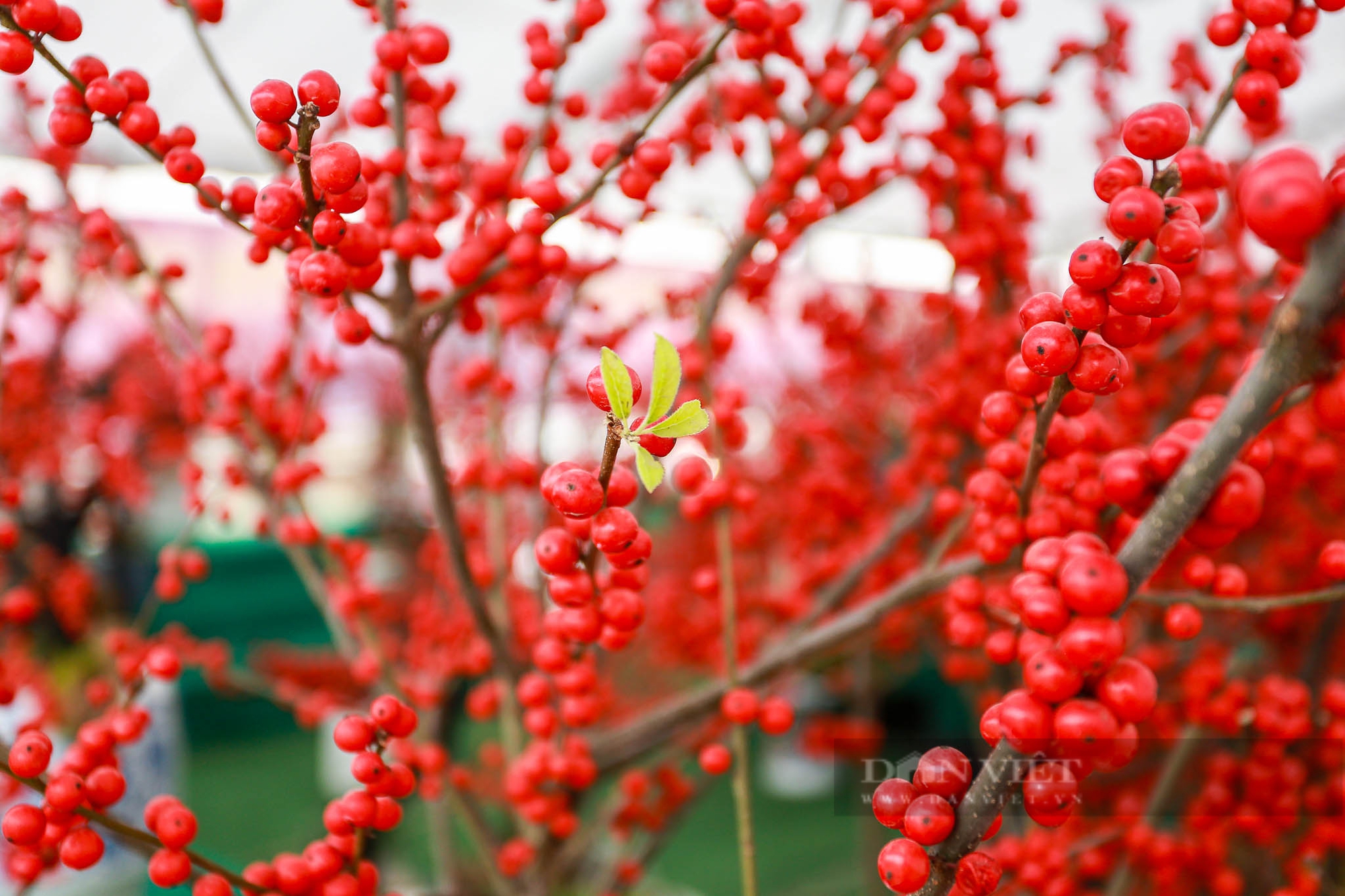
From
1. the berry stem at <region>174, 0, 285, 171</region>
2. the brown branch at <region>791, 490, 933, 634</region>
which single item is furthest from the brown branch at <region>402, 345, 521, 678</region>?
the brown branch at <region>791, 490, 933, 634</region>

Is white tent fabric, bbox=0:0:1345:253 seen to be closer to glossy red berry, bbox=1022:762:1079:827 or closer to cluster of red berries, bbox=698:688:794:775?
cluster of red berries, bbox=698:688:794:775

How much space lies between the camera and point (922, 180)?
0.69 meters

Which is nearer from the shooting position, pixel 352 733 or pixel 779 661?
pixel 352 733

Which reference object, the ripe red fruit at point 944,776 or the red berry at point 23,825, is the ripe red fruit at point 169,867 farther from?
the ripe red fruit at point 944,776

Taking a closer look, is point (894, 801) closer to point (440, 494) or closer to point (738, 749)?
point (738, 749)

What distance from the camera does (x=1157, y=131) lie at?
0.95ft

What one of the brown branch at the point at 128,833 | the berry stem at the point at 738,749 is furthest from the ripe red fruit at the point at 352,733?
the berry stem at the point at 738,749

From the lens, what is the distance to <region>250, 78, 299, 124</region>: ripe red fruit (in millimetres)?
316

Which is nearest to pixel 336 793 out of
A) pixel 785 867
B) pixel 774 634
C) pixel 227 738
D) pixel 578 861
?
pixel 227 738

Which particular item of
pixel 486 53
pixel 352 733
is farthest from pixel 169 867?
pixel 486 53

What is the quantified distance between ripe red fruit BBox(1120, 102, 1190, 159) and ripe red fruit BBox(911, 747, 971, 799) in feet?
0.74

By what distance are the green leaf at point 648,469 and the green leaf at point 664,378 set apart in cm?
2

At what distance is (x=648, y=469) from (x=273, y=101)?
0.65ft

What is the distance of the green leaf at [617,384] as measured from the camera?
26cm
